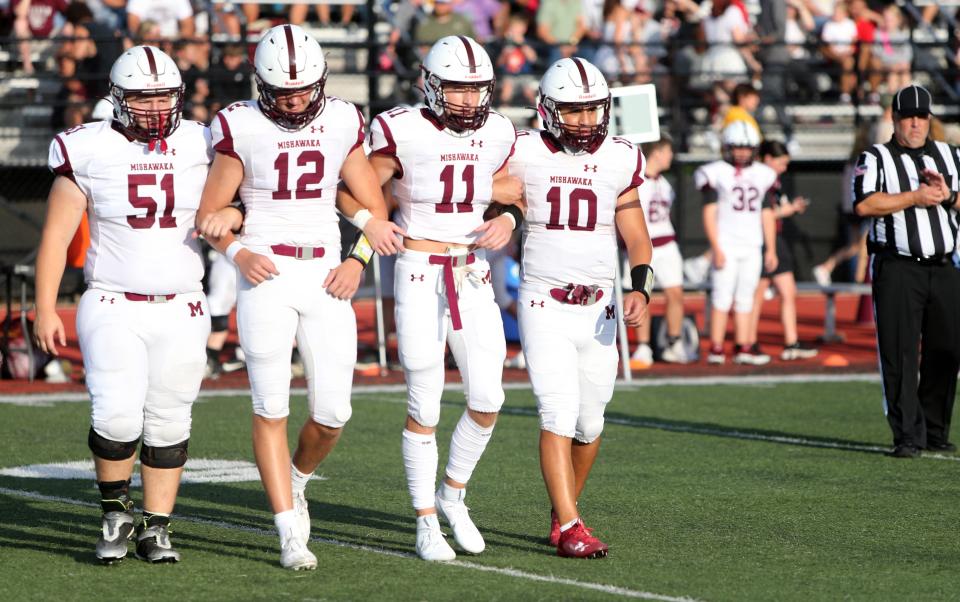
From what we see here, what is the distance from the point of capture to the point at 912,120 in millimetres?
7879

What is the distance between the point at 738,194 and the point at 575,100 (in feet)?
21.1

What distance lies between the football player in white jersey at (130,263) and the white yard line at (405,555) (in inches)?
25.3

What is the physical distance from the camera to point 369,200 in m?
5.45

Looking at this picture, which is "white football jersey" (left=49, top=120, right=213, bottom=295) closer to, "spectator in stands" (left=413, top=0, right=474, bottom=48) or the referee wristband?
the referee wristband

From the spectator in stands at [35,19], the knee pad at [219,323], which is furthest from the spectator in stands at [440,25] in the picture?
the knee pad at [219,323]

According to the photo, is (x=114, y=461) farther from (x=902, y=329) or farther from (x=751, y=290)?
(x=751, y=290)

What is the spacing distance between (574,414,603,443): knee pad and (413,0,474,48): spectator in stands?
10188mm

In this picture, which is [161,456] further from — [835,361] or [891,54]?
[891,54]

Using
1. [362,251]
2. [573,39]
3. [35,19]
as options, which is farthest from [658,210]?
[35,19]

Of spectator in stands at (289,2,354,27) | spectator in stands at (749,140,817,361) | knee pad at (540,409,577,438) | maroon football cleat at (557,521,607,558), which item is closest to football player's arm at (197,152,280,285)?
knee pad at (540,409,577,438)

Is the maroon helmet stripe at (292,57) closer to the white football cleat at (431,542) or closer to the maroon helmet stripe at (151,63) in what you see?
the maroon helmet stripe at (151,63)

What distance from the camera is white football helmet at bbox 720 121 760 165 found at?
38.4ft

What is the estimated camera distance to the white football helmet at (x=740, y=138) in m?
11.7

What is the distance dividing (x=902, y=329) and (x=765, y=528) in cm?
230
